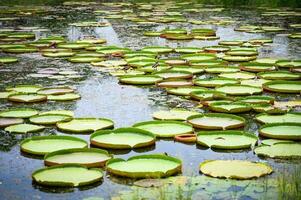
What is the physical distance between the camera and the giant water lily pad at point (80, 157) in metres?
3.71

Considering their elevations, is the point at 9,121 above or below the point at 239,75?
below

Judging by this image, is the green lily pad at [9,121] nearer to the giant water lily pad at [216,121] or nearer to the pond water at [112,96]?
the pond water at [112,96]

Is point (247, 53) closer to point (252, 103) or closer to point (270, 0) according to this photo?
point (252, 103)

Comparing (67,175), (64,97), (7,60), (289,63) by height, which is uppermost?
(289,63)

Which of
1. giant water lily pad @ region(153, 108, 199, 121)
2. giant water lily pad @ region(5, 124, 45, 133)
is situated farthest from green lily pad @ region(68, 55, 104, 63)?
giant water lily pad @ region(5, 124, 45, 133)

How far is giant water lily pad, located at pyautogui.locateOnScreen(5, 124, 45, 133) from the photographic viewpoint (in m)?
4.52

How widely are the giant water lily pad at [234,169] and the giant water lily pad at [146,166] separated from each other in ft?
0.72

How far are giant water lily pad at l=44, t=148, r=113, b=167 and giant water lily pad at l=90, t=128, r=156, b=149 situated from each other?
0.22 m

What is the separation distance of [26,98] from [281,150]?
2.91 metres

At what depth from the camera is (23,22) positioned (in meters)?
12.7

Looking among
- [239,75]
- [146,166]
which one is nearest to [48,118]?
[146,166]

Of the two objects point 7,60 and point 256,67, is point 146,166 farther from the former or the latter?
point 7,60

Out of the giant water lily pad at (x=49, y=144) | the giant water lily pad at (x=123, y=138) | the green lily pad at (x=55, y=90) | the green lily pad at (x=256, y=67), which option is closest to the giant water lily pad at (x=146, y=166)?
the giant water lily pad at (x=123, y=138)

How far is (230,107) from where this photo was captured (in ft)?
16.6
